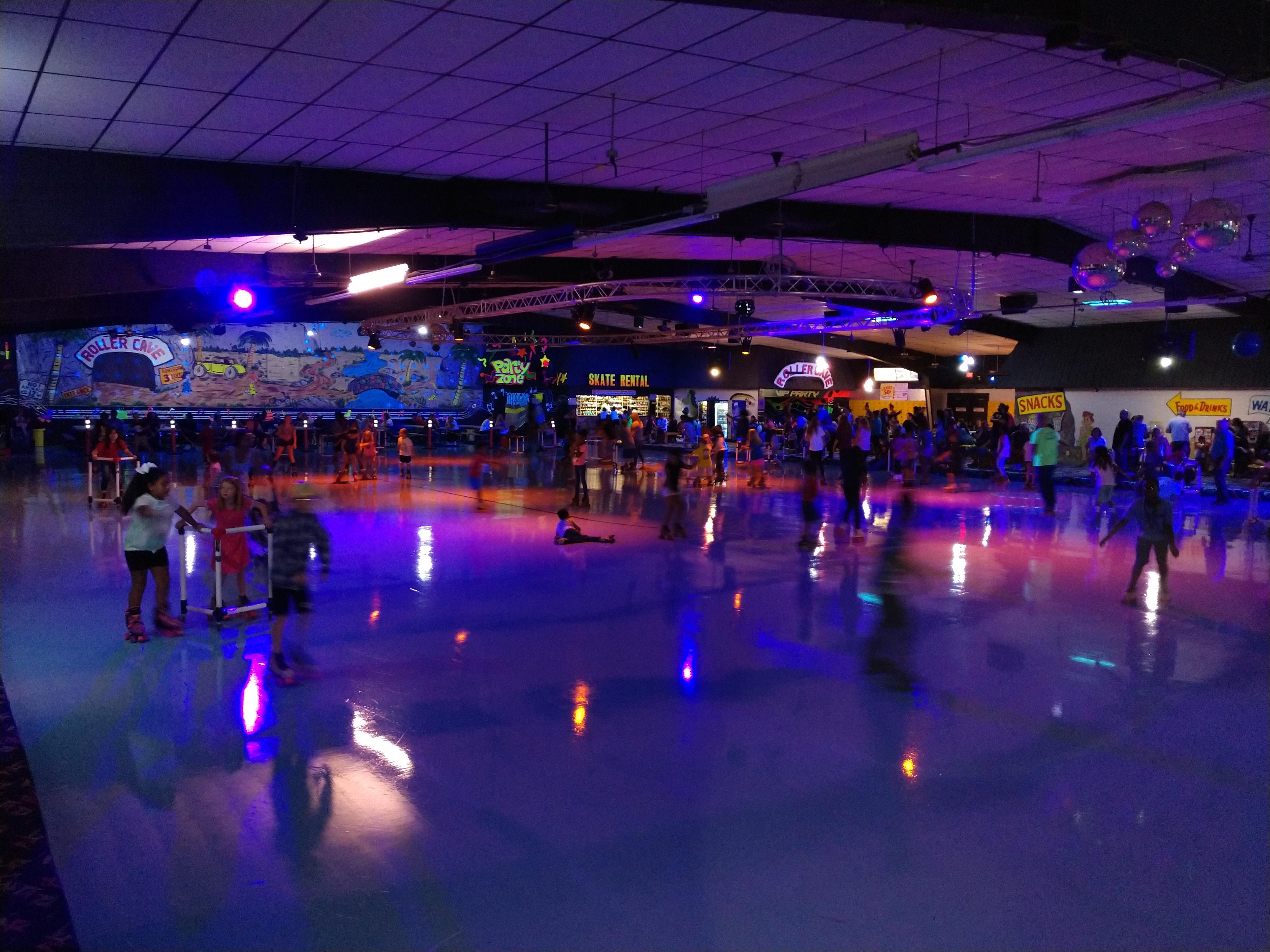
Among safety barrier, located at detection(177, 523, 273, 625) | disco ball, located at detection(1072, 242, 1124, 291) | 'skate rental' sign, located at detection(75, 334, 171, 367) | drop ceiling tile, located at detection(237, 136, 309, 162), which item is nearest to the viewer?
safety barrier, located at detection(177, 523, 273, 625)

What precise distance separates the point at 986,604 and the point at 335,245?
11.2 m

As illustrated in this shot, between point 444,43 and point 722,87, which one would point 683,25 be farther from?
point 444,43

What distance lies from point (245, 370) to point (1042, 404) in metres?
24.3

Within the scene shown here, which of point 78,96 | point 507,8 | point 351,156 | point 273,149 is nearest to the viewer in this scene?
point 507,8

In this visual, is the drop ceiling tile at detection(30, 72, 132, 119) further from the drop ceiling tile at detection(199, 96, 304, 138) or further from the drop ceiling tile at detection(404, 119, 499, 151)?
the drop ceiling tile at detection(404, 119, 499, 151)

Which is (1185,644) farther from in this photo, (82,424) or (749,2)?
(82,424)

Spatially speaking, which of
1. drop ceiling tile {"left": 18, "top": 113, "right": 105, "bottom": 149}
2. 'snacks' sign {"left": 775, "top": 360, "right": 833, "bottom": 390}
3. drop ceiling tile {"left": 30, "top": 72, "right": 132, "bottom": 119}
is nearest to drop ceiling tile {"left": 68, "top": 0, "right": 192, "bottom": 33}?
drop ceiling tile {"left": 30, "top": 72, "right": 132, "bottom": 119}

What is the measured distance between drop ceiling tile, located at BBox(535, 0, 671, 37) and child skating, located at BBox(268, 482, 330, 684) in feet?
11.6

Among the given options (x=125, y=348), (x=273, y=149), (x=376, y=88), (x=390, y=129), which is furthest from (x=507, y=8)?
(x=125, y=348)

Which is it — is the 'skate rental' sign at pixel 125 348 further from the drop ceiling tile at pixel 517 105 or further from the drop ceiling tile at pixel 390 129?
the drop ceiling tile at pixel 517 105

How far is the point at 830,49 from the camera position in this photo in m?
5.97

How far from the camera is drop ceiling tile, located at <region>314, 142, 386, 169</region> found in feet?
26.9

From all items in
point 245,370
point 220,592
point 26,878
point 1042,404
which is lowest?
point 26,878

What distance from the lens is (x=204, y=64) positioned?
5891 millimetres
